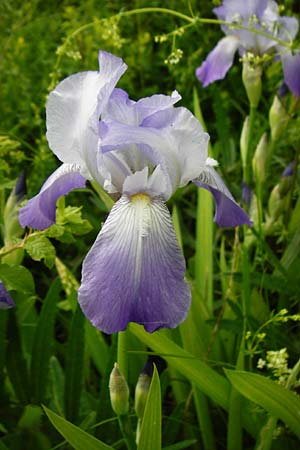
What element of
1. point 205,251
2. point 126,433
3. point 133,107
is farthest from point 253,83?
point 126,433

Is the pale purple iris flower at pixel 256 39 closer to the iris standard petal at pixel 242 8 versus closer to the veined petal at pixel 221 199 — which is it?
the iris standard petal at pixel 242 8

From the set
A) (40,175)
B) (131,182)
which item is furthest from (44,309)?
(40,175)

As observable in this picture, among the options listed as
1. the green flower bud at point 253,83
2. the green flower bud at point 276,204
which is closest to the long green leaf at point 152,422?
the green flower bud at point 276,204

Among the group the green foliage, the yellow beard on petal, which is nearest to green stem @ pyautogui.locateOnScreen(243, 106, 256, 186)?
the green foliage

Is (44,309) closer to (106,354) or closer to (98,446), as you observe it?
(106,354)

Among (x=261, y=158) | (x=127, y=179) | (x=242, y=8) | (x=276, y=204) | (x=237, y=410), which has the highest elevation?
(x=242, y=8)

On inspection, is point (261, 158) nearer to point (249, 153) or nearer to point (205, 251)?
point (249, 153)

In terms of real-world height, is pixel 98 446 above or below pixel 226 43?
below
